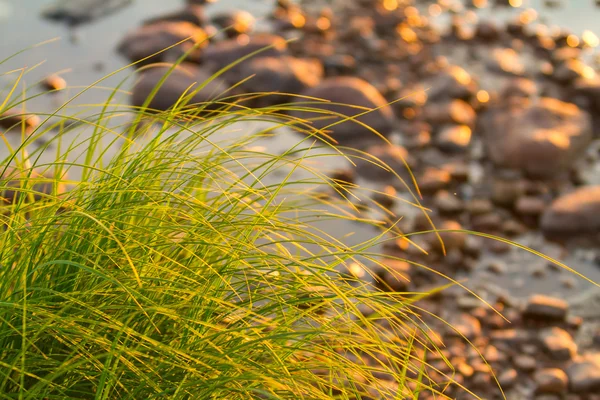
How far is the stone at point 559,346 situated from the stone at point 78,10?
3060 millimetres

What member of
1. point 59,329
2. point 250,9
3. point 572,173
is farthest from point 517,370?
point 250,9

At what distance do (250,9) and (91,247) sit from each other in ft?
11.1

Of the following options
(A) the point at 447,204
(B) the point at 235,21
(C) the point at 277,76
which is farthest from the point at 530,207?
(B) the point at 235,21

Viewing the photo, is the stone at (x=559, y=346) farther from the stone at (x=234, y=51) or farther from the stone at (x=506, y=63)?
the stone at (x=234, y=51)

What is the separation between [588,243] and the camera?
2938 mm

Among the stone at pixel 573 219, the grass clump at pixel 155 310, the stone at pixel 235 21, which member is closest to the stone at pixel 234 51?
the stone at pixel 235 21

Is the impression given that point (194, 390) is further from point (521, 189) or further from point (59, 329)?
point (521, 189)

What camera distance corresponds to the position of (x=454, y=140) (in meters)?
3.41

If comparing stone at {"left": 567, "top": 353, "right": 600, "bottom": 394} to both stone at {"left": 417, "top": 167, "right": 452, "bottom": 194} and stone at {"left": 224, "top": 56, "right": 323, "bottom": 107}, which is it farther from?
stone at {"left": 224, "top": 56, "right": 323, "bottom": 107}

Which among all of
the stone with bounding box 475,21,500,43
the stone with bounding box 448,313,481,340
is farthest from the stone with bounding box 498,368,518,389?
the stone with bounding box 475,21,500,43

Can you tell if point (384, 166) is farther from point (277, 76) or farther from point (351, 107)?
point (277, 76)

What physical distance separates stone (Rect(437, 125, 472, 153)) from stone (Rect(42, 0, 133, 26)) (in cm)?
212

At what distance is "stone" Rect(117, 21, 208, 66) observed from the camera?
4.03 m

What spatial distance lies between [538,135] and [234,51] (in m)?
1.57
